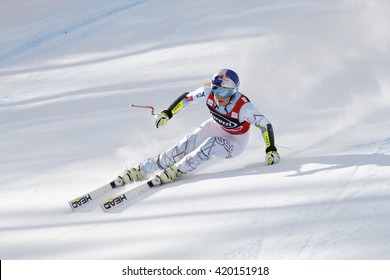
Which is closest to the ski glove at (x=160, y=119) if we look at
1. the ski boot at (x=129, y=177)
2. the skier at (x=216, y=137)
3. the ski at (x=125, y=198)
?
the skier at (x=216, y=137)

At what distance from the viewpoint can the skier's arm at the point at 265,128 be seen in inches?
230

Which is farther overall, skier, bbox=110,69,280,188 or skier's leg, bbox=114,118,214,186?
skier's leg, bbox=114,118,214,186

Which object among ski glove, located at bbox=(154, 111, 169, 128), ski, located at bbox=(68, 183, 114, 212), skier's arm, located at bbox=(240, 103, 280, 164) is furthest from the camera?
ski glove, located at bbox=(154, 111, 169, 128)

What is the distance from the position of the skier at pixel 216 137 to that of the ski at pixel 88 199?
0.11m

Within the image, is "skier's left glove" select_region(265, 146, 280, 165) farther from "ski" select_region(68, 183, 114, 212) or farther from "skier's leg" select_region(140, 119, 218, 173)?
"ski" select_region(68, 183, 114, 212)

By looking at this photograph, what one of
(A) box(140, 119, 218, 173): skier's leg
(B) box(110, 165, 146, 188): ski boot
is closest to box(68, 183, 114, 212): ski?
(B) box(110, 165, 146, 188): ski boot

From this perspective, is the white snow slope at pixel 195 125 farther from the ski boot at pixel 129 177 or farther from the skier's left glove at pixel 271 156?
the ski boot at pixel 129 177

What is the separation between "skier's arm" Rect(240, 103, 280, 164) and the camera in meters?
5.84

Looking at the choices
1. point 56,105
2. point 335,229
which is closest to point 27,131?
point 56,105

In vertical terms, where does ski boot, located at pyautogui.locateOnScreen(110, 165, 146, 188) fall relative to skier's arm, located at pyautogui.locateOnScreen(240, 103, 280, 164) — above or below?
below

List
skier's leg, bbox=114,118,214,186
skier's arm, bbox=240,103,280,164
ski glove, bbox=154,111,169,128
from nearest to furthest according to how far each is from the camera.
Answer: skier's arm, bbox=240,103,280,164
skier's leg, bbox=114,118,214,186
ski glove, bbox=154,111,169,128

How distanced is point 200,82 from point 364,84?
1.95m

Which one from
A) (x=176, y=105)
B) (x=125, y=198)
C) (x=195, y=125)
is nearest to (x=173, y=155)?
(x=176, y=105)

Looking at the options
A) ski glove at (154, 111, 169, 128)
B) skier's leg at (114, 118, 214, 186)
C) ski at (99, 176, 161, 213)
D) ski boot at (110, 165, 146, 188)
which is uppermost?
ski glove at (154, 111, 169, 128)
